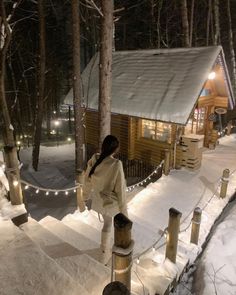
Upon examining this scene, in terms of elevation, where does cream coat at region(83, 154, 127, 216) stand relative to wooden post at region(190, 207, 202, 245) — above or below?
above

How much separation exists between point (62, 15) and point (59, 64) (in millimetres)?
5559

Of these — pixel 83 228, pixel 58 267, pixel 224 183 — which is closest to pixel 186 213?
pixel 224 183

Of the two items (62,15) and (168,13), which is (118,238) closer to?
(168,13)

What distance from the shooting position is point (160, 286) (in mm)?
4816

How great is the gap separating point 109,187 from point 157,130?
840 cm

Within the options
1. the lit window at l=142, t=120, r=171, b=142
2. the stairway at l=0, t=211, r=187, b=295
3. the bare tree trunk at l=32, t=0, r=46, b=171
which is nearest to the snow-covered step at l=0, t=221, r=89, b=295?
the stairway at l=0, t=211, r=187, b=295

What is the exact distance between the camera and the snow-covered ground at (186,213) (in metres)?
5.53

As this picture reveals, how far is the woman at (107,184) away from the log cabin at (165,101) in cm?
628

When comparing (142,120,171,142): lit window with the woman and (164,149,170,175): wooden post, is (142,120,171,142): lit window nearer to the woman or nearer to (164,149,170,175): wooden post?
(164,149,170,175): wooden post

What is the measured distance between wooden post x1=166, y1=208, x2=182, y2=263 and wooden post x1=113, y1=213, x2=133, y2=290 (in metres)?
2.23

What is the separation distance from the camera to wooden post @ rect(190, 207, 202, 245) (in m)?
6.39

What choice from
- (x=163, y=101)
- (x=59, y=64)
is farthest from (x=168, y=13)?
(x=163, y=101)

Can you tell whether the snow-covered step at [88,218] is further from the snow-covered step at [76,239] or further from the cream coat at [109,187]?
the cream coat at [109,187]

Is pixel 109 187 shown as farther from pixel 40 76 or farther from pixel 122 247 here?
pixel 40 76
